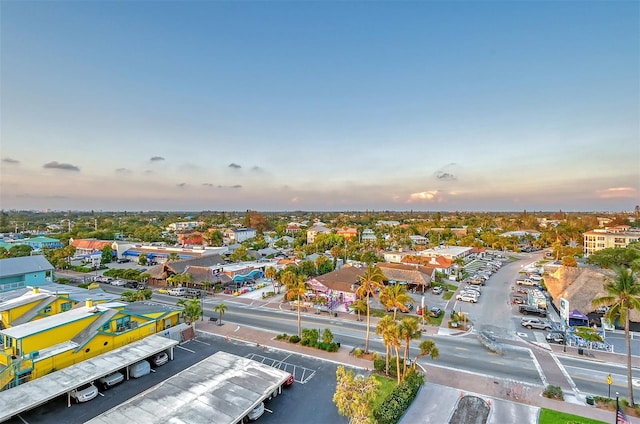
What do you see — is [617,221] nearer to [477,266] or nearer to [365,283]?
[477,266]

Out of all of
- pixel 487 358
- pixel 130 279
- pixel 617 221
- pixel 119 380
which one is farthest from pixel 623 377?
pixel 617 221

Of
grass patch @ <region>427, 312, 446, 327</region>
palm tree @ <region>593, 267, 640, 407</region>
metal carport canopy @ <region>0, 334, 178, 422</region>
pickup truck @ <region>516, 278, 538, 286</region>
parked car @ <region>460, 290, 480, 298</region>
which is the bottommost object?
pickup truck @ <region>516, 278, 538, 286</region>

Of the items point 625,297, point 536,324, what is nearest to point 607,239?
point 536,324

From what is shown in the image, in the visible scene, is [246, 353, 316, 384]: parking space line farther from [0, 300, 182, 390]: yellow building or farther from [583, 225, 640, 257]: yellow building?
[583, 225, 640, 257]: yellow building

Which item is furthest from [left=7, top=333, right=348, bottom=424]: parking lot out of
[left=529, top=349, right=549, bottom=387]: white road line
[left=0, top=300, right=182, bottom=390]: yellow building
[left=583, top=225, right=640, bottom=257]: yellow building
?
[left=583, top=225, right=640, bottom=257]: yellow building

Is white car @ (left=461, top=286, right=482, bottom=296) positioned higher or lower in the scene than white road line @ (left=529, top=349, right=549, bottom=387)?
higher

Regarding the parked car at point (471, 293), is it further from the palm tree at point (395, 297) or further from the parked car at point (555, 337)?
the palm tree at point (395, 297)
